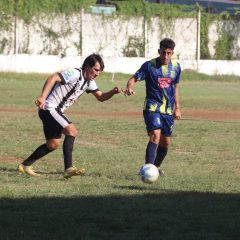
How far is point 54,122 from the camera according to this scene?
34.2 feet

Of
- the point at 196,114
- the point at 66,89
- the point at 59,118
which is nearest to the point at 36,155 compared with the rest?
the point at 59,118

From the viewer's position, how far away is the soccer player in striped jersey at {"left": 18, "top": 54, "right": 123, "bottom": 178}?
10211mm

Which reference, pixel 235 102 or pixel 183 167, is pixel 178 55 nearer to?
pixel 235 102

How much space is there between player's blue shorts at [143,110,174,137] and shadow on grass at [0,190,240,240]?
171 centimetres

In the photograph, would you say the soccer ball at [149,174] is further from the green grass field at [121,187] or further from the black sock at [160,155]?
the black sock at [160,155]

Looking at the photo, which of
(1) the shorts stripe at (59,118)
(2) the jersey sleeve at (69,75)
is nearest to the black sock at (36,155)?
(1) the shorts stripe at (59,118)

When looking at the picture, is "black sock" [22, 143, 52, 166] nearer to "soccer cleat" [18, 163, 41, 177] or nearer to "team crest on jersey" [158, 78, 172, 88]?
"soccer cleat" [18, 163, 41, 177]

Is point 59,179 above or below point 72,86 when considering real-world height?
below

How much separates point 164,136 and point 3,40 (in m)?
30.3

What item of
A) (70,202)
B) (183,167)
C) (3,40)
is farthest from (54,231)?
(3,40)

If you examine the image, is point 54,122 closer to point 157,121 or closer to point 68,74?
point 68,74

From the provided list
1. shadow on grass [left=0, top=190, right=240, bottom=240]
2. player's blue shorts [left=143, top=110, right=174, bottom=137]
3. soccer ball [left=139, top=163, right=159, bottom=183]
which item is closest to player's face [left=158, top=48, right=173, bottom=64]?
player's blue shorts [left=143, top=110, right=174, bottom=137]

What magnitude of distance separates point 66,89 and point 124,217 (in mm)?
3420

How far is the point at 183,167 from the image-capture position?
1152 cm
